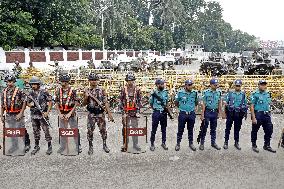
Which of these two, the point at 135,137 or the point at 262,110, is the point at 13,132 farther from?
the point at 262,110

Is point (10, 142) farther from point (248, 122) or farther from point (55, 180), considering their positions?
point (248, 122)

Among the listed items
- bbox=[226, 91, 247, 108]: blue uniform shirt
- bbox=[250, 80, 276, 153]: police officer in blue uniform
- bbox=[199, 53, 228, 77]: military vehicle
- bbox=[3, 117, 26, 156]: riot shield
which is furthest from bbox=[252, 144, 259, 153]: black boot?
bbox=[199, 53, 228, 77]: military vehicle

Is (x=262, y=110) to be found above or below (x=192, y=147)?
above

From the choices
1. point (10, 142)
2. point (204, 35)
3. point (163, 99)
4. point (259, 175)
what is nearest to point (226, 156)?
point (259, 175)

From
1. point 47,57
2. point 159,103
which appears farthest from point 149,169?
point 47,57

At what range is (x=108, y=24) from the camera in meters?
56.9

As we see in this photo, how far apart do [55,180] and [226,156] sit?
4037 millimetres

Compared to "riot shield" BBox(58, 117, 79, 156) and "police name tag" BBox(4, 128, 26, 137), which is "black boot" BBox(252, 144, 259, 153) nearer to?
"riot shield" BBox(58, 117, 79, 156)

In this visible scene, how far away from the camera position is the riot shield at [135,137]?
345 inches

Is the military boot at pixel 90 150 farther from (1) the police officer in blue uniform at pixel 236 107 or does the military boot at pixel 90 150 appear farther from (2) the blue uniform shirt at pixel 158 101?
(1) the police officer in blue uniform at pixel 236 107

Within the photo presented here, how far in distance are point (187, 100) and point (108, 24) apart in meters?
49.4

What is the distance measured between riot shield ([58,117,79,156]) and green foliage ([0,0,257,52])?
23.6 m

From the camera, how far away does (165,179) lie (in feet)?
23.9

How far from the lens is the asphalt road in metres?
7.06
